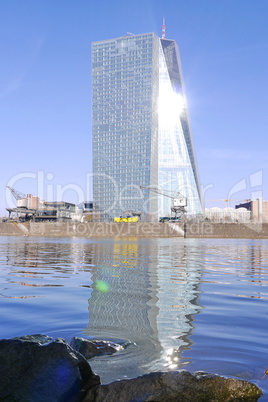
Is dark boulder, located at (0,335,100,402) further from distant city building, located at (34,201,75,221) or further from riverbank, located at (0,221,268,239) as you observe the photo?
distant city building, located at (34,201,75,221)

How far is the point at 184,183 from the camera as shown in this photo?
190 meters

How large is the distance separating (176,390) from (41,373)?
1.34 metres

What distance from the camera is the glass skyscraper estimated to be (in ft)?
613

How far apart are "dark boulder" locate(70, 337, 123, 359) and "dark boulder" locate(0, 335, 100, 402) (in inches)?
44.9

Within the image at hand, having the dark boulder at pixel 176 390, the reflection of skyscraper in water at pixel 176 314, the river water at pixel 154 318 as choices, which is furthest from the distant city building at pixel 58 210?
the dark boulder at pixel 176 390

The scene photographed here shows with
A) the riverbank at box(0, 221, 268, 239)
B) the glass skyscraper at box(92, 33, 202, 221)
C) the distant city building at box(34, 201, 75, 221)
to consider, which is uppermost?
the glass skyscraper at box(92, 33, 202, 221)

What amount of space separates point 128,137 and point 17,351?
191536 mm

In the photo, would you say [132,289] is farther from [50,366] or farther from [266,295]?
[50,366]

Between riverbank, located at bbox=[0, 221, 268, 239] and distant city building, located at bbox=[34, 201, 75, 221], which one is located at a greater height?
distant city building, located at bbox=[34, 201, 75, 221]

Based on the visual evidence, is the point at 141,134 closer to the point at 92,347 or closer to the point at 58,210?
the point at 58,210

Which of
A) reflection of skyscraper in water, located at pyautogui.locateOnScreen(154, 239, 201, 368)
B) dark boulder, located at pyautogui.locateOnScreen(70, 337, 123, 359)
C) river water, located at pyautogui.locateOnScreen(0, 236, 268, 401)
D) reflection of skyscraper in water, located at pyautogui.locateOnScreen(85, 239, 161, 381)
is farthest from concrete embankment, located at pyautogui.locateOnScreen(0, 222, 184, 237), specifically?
dark boulder, located at pyautogui.locateOnScreen(70, 337, 123, 359)

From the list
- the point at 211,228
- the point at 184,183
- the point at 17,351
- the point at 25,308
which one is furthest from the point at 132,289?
the point at 184,183

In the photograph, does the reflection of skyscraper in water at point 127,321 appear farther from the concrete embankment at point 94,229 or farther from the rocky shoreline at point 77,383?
the concrete embankment at point 94,229

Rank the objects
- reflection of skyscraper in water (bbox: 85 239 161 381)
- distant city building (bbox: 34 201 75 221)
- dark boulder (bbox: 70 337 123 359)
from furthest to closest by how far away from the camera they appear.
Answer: distant city building (bbox: 34 201 75 221)
dark boulder (bbox: 70 337 123 359)
reflection of skyscraper in water (bbox: 85 239 161 381)
